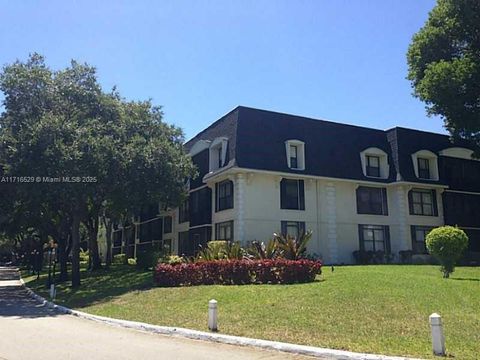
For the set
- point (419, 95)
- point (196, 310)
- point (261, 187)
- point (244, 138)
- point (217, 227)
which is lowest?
point (196, 310)

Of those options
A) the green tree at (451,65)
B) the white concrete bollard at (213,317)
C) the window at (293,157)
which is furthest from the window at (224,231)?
the white concrete bollard at (213,317)

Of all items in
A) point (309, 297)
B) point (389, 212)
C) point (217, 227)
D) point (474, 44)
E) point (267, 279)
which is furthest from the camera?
point (389, 212)

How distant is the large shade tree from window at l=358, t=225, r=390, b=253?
1259 centimetres

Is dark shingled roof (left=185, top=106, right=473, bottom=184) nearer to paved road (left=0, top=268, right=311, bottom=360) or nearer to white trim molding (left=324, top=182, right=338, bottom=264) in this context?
white trim molding (left=324, top=182, right=338, bottom=264)

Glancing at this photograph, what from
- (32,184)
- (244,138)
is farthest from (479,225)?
(32,184)

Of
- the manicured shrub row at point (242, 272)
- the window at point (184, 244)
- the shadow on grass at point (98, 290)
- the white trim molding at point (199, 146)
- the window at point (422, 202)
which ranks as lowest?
the shadow on grass at point (98, 290)

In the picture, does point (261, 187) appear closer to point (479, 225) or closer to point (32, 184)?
point (32, 184)

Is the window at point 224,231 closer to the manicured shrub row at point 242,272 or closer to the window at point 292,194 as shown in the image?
the window at point 292,194

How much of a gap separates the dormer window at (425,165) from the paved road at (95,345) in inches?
1023

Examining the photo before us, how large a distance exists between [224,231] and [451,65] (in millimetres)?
15974

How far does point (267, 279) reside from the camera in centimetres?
1905

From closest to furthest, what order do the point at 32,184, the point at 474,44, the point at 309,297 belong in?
the point at 309,297, the point at 32,184, the point at 474,44

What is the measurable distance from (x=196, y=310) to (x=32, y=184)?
11.3 metres

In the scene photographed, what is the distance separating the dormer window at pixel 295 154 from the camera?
102 feet
